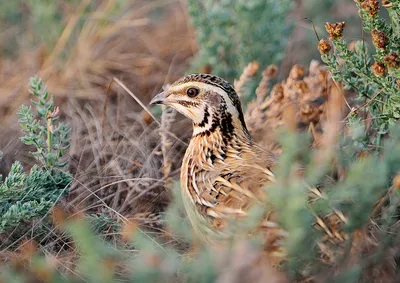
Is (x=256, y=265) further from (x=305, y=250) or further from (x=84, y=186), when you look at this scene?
(x=84, y=186)

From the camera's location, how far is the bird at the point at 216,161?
355 cm

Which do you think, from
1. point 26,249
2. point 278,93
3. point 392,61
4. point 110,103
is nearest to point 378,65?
point 392,61

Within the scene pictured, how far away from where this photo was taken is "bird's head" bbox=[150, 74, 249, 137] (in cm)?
399

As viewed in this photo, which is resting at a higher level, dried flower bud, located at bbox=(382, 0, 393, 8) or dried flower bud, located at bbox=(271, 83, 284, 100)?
dried flower bud, located at bbox=(382, 0, 393, 8)

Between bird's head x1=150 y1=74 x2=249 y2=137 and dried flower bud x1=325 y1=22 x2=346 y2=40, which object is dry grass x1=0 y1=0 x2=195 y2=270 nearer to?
bird's head x1=150 y1=74 x2=249 y2=137

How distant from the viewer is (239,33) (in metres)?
5.83

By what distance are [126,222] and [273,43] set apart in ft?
7.95

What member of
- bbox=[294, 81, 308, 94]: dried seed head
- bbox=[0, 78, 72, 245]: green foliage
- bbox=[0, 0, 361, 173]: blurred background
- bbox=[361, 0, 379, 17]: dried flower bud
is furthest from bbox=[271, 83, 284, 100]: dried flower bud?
bbox=[0, 78, 72, 245]: green foliage

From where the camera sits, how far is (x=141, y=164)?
4.87 meters

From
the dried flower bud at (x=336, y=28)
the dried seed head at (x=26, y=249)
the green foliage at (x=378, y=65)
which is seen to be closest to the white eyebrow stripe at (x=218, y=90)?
the green foliage at (x=378, y=65)

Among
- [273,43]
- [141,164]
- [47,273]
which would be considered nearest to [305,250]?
[47,273]

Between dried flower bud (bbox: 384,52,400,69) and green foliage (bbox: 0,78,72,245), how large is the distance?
183 cm

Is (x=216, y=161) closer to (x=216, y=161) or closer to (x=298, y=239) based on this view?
(x=216, y=161)

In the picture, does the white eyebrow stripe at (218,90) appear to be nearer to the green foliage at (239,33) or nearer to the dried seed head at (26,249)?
the dried seed head at (26,249)
